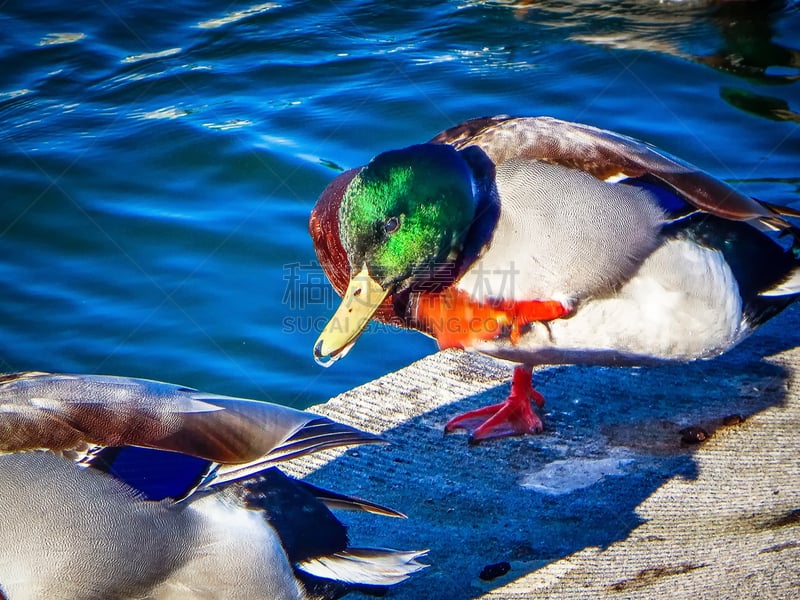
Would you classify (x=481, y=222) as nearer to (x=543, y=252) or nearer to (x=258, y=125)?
(x=543, y=252)

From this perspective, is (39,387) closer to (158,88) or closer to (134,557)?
(134,557)

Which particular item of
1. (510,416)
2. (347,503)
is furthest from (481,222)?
(347,503)

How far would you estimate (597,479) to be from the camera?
316 cm

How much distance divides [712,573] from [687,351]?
3.82ft

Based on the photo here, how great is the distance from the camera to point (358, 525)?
119 inches

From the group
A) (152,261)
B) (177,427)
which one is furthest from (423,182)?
(152,261)

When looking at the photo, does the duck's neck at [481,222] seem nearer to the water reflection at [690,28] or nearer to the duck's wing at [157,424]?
the duck's wing at [157,424]

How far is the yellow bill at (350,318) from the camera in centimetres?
324

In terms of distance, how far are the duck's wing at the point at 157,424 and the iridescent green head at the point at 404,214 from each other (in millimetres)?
1006

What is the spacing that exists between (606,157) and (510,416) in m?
1.01

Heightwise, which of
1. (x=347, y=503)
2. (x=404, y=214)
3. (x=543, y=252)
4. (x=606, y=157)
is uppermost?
(x=606, y=157)

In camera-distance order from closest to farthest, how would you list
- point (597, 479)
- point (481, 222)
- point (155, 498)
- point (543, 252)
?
point (155, 498), point (597, 479), point (543, 252), point (481, 222)

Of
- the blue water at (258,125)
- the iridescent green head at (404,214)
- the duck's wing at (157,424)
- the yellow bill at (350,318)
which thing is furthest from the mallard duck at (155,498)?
the blue water at (258,125)

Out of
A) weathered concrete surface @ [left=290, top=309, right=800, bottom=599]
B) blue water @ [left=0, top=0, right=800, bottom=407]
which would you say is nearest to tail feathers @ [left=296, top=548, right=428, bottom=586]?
weathered concrete surface @ [left=290, top=309, right=800, bottom=599]
